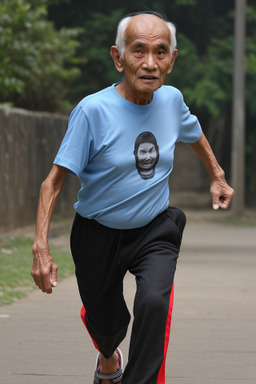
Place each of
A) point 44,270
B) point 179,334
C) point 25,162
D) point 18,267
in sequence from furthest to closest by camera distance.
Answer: point 25,162
point 18,267
point 179,334
point 44,270

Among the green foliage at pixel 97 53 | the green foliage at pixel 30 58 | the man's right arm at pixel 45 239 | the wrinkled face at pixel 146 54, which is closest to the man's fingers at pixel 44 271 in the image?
the man's right arm at pixel 45 239

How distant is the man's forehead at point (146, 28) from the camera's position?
4508mm

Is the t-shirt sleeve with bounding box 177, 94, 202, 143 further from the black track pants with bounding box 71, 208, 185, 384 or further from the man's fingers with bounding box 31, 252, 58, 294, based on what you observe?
the man's fingers with bounding box 31, 252, 58, 294

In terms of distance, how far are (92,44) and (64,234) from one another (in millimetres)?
8833

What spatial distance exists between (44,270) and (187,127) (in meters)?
1.17

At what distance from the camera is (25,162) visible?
15969 mm

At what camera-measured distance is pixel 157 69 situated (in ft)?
14.8

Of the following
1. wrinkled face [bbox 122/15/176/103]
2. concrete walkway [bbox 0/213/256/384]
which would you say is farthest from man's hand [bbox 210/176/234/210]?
concrete walkway [bbox 0/213/256/384]

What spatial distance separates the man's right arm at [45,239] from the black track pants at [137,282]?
40cm

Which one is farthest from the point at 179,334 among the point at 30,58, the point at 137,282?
the point at 30,58

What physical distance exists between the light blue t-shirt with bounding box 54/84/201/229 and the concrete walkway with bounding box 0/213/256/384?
1428 mm

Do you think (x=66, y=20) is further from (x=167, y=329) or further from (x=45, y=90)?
(x=167, y=329)

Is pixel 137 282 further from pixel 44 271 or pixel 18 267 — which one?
pixel 18 267

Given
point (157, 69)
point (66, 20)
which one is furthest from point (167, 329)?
point (66, 20)
